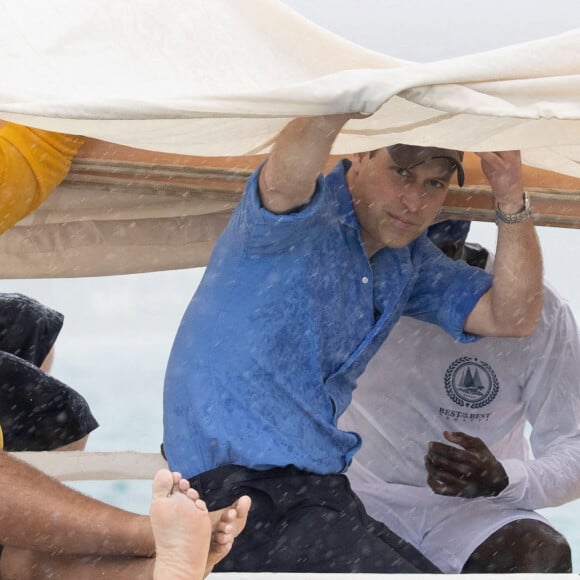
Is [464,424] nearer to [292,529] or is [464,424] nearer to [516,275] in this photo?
[516,275]

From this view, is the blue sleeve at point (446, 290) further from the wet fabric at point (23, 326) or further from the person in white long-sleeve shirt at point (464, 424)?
the wet fabric at point (23, 326)

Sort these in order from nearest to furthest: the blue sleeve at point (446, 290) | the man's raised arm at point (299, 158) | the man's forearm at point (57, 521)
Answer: the man's forearm at point (57, 521), the man's raised arm at point (299, 158), the blue sleeve at point (446, 290)

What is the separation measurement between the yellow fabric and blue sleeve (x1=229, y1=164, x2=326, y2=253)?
21.3 inches

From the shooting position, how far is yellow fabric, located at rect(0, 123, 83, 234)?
2143mm

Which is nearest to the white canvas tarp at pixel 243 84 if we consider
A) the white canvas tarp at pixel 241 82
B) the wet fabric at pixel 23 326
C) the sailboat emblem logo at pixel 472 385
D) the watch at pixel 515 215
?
the white canvas tarp at pixel 241 82

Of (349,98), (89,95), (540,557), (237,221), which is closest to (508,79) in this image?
(349,98)

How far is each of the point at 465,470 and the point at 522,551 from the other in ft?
0.64

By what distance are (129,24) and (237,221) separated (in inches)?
15.9

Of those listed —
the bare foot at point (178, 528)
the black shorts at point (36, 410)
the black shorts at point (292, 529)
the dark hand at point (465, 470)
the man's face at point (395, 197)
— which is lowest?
the bare foot at point (178, 528)

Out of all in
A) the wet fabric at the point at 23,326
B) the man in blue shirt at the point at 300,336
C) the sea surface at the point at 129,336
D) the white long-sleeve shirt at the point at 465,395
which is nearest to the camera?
the man in blue shirt at the point at 300,336

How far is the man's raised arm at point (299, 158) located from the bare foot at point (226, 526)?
18.8 inches

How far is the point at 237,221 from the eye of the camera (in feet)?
5.99

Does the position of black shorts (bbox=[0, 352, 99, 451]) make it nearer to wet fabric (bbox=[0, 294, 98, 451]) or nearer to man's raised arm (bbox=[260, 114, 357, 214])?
wet fabric (bbox=[0, 294, 98, 451])

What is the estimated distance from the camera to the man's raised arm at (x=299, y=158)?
1697mm
